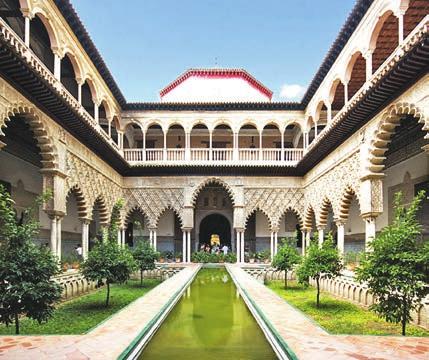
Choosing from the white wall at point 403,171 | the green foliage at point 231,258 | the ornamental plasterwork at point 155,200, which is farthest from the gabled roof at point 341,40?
the green foliage at point 231,258

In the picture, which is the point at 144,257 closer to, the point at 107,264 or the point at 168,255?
the point at 107,264

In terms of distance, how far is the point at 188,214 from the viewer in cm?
2194

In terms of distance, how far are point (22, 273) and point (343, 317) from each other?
5.71m

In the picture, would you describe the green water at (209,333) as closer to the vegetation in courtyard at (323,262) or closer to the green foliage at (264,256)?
the vegetation in courtyard at (323,262)

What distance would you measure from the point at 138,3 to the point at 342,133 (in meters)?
16.7

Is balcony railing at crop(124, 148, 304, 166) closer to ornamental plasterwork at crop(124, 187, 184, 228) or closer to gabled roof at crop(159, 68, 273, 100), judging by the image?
ornamental plasterwork at crop(124, 187, 184, 228)

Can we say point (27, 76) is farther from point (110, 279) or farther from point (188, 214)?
point (188, 214)

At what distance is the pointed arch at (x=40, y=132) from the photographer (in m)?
10.5

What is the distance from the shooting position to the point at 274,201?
2188 cm

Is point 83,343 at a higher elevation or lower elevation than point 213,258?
higher

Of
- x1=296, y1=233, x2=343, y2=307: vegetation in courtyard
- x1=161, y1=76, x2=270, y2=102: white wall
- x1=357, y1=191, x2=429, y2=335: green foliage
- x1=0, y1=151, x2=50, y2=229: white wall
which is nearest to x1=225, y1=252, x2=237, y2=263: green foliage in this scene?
x1=161, y1=76, x2=270, y2=102: white wall

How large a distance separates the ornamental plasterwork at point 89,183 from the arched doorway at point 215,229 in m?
7.25

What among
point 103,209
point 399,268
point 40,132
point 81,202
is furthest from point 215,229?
point 399,268

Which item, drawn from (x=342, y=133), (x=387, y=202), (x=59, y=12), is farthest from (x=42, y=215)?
(x=387, y=202)
